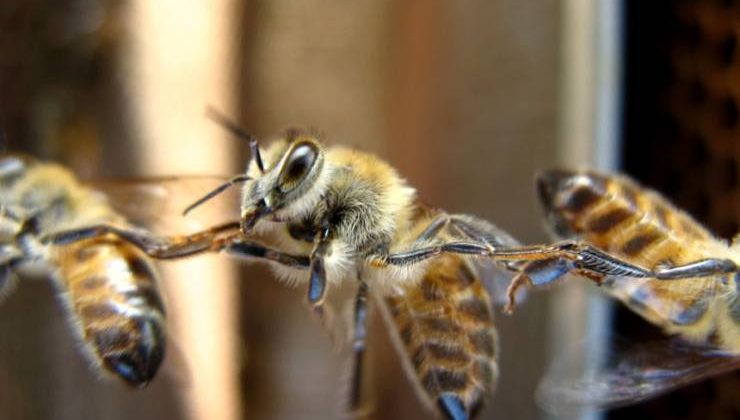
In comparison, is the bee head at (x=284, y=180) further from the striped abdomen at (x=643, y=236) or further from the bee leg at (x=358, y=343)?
the striped abdomen at (x=643, y=236)

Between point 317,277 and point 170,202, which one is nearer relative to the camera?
point 317,277

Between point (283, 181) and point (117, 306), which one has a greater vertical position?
point (283, 181)

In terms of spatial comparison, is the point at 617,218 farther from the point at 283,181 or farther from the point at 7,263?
the point at 7,263

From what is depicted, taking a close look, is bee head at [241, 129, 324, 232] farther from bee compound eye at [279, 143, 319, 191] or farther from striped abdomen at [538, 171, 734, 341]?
striped abdomen at [538, 171, 734, 341]

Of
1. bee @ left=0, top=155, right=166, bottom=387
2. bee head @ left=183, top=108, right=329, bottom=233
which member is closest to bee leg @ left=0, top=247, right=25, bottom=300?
bee @ left=0, top=155, right=166, bottom=387

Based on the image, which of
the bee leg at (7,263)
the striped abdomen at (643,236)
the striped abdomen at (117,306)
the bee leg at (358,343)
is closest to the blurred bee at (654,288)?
the striped abdomen at (643,236)

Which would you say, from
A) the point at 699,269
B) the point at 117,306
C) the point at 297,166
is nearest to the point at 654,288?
the point at 699,269
